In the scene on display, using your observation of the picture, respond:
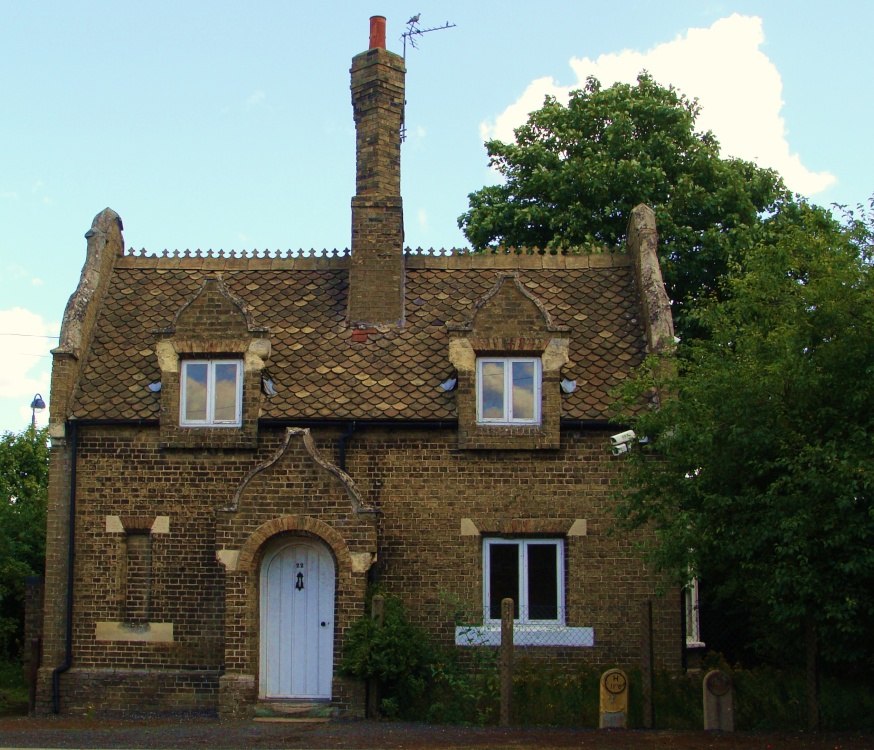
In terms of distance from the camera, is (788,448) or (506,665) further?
(506,665)

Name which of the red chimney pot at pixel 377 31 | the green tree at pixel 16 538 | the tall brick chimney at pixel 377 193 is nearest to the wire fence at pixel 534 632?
the tall brick chimney at pixel 377 193

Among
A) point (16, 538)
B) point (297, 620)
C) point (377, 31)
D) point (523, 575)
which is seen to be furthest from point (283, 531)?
point (16, 538)

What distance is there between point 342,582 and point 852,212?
8.91m

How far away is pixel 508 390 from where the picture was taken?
755 inches

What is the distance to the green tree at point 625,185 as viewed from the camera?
28.8 meters

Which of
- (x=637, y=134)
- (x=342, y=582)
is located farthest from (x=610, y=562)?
(x=637, y=134)

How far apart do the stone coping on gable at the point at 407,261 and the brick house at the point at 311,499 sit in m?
2.12

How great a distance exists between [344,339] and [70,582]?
6.11 m

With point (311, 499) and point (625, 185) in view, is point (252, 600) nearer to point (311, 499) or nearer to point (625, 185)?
point (311, 499)

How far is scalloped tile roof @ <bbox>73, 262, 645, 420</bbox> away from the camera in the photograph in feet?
63.1

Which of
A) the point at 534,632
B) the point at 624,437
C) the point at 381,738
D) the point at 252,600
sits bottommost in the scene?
the point at 381,738

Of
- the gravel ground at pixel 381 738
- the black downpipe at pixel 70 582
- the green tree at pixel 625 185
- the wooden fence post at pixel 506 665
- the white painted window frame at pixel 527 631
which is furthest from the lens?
the green tree at pixel 625 185

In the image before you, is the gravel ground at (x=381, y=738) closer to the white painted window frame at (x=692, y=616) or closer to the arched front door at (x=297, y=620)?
the arched front door at (x=297, y=620)

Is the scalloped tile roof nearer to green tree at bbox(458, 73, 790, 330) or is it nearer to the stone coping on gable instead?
the stone coping on gable
